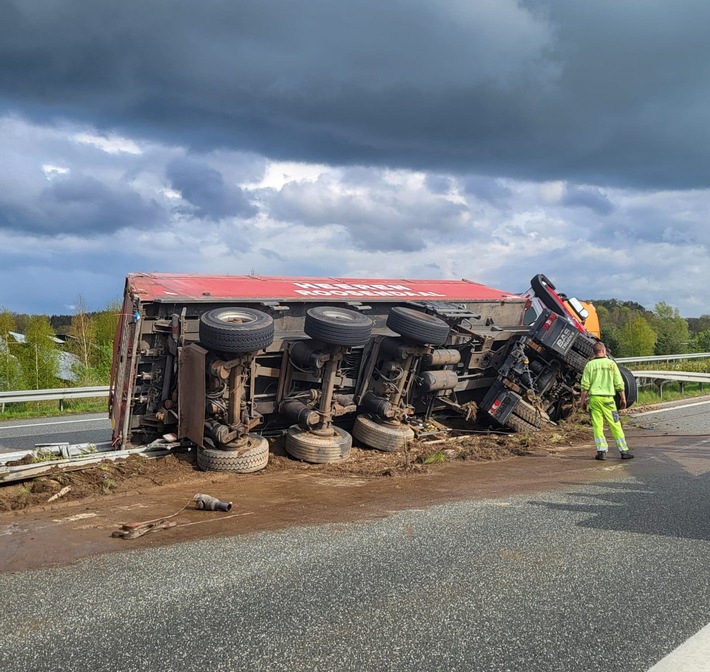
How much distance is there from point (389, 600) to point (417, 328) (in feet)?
17.6

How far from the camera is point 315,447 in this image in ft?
26.8

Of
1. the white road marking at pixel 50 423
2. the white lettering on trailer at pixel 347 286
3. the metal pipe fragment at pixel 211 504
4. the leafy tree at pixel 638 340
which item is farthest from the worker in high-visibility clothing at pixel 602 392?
the leafy tree at pixel 638 340

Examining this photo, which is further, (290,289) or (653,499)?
(290,289)

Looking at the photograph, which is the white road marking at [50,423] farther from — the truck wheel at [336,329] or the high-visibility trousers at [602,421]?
the high-visibility trousers at [602,421]

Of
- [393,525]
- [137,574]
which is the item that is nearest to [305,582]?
[137,574]

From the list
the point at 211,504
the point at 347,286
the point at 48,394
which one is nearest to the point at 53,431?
the point at 48,394

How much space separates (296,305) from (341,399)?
4.75ft

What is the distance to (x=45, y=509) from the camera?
231 inches

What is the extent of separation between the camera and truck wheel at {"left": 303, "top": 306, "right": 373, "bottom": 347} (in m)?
7.98

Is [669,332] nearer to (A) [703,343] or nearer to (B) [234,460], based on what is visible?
(A) [703,343]

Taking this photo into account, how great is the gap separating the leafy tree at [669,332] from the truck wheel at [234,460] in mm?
48209

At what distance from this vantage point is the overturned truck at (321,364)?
7.64 meters

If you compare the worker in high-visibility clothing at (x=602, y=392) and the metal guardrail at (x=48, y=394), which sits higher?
the worker in high-visibility clothing at (x=602, y=392)

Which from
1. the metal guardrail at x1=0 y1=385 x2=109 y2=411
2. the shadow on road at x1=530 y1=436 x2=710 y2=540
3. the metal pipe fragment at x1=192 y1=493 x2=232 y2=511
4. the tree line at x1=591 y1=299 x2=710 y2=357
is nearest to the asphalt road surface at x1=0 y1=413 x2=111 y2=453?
the metal guardrail at x1=0 y1=385 x2=109 y2=411
